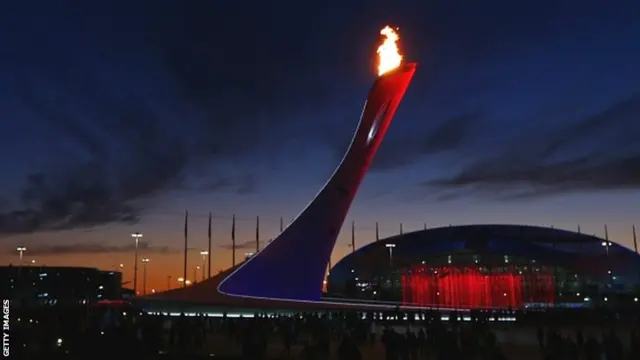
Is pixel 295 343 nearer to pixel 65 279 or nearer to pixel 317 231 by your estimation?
pixel 317 231

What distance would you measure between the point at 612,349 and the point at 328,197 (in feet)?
59.2

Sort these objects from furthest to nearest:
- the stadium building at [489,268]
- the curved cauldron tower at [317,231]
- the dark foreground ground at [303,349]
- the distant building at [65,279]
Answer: the distant building at [65,279], the stadium building at [489,268], the curved cauldron tower at [317,231], the dark foreground ground at [303,349]

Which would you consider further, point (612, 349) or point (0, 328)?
point (0, 328)

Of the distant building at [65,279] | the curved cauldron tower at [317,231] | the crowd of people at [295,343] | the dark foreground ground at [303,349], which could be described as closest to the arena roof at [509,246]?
the distant building at [65,279]

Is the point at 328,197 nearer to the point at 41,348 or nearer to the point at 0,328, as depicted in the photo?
the point at 41,348

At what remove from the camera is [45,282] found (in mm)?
100250

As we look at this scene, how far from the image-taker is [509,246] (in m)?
77.7

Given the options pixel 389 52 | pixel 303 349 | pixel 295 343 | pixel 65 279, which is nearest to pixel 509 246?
pixel 389 52

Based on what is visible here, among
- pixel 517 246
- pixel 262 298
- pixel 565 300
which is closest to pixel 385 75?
pixel 262 298

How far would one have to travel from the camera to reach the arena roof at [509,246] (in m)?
75.1

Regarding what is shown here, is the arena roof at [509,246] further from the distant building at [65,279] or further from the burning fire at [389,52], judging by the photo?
the burning fire at [389,52]

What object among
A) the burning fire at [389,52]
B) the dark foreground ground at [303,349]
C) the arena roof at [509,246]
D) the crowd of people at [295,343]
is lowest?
the dark foreground ground at [303,349]

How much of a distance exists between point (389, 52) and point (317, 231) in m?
8.94

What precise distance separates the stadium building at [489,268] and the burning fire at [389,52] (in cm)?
3808
